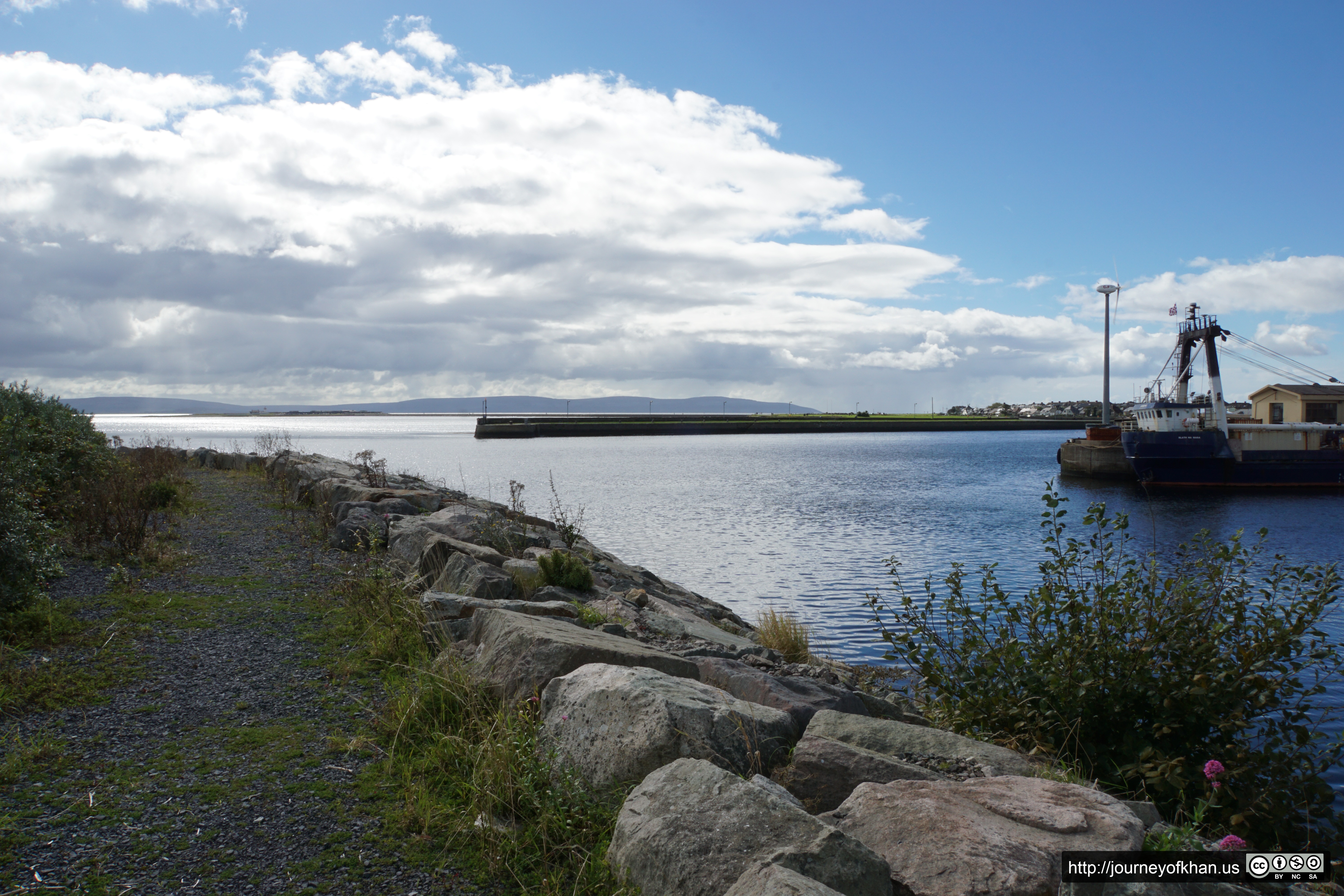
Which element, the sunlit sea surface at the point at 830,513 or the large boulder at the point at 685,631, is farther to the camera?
the sunlit sea surface at the point at 830,513

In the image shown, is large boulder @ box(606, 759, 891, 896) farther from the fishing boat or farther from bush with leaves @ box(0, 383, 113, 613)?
the fishing boat

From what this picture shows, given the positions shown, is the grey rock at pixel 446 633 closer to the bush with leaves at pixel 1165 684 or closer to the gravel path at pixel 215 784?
the gravel path at pixel 215 784

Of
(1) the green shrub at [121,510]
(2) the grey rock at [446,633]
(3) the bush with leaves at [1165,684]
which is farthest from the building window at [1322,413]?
(1) the green shrub at [121,510]

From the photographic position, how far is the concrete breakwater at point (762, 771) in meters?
3.22

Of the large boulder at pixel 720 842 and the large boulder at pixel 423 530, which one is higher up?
the large boulder at pixel 423 530

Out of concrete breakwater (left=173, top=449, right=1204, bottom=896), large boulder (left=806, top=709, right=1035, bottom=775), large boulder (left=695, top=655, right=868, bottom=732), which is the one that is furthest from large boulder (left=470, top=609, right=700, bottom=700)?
large boulder (left=806, top=709, right=1035, bottom=775)

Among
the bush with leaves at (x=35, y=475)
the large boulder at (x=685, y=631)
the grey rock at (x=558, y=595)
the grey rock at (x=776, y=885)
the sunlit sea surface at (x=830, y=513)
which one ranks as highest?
the bush with leaves at (x=35, y=475)

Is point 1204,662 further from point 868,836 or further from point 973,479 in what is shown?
point 973,479

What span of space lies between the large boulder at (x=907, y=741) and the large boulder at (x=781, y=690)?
1.00 ft

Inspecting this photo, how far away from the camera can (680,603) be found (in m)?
12.4

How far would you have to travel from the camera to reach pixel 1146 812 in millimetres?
4125

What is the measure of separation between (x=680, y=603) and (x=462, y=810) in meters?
8.33

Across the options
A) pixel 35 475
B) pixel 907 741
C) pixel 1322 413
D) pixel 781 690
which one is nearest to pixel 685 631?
pixel 781 690

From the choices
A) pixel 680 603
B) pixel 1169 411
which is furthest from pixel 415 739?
pixel 1169 411
